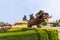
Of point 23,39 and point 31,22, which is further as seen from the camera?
point 31,22

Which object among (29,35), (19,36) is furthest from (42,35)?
(19,36)

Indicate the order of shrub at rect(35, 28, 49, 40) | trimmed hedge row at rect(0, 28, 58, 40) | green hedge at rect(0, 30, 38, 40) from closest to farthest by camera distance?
green hedge at rect(0, 30, 38, 40) → trimmed hedge row at rect(0, 28, 58, 40) → shrub at rect(35, 28, 49, 40)

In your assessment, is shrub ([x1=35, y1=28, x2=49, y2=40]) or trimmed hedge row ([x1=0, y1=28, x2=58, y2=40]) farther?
shrub ([x1=35, y1=28, x2=49, y2=40])

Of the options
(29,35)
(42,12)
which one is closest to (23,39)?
(29,35)

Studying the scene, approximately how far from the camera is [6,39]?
11703 mm

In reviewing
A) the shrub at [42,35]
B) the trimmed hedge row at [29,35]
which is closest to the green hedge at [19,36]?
the trimmed hedge row at [29,35]

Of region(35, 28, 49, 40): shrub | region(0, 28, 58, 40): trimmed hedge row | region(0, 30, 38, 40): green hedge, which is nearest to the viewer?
region(0, 30, 38, 40): green hedge

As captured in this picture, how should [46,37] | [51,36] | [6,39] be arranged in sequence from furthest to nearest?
[51,36] → [46,37] → [6,39]

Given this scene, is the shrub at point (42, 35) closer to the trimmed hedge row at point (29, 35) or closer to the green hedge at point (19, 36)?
the trimmed hedge row at point (29, 35)

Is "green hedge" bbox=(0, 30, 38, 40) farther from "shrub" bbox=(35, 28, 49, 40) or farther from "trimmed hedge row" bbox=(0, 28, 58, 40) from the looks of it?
"shrub" bbox=(35, 28, 49, 40)

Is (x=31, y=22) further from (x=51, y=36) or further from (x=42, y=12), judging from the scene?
(x=51, y=36)

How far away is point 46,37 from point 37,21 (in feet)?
25.3

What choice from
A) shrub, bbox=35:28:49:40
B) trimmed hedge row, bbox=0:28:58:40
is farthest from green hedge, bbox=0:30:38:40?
shrub, bbox=35:28:49:40

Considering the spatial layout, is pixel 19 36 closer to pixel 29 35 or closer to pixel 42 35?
pixel 29 35
